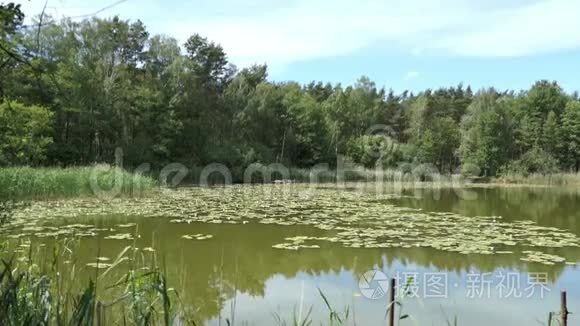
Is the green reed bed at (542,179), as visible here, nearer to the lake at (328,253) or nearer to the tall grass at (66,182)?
the lake at (328,253)

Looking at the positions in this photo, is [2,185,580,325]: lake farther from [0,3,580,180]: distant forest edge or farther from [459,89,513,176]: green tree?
[459,89,513,176]: green tree

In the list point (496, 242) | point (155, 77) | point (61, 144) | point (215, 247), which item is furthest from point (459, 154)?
point (215, 247)

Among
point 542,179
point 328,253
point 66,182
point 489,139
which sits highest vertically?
point 489,139

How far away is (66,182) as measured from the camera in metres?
13.0

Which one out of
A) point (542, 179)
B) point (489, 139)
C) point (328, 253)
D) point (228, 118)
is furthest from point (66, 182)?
point (489, 139)

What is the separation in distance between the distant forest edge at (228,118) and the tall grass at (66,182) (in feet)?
7.27

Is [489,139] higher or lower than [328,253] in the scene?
higher

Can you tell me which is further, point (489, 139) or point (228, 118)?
point (489, 139)

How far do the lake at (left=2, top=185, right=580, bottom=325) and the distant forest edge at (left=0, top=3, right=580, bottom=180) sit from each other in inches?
267

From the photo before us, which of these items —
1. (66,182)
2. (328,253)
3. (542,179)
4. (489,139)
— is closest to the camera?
(328,253)

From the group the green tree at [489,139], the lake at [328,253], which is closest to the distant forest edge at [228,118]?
the green tree at [489,139]

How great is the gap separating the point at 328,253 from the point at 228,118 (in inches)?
953

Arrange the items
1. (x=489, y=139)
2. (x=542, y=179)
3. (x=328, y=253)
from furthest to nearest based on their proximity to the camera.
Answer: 1. (x=489, y=139)
2. (x=542, y=179)
3. (x=328, y=253)

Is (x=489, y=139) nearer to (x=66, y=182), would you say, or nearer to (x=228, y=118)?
(x=228, y=118)
